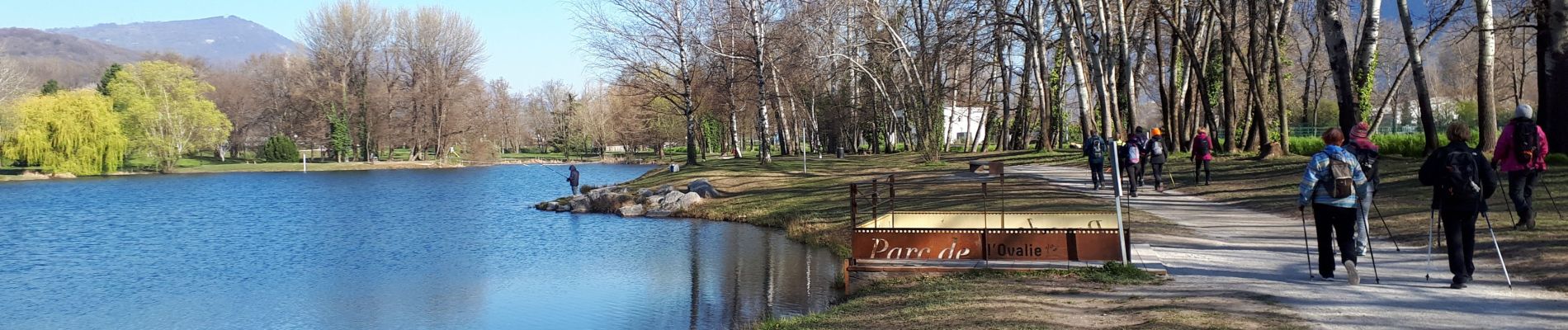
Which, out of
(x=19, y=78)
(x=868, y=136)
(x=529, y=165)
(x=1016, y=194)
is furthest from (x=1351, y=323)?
(x=19, y=78)

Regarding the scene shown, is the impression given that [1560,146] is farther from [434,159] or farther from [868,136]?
[434,159]

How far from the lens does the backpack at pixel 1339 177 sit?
9695 mm

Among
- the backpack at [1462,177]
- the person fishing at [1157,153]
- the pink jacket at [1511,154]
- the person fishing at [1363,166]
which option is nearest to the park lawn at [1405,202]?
the pink jacket at [1511,154]

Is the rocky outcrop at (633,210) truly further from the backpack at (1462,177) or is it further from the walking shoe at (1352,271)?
the backpack at (1462,177)

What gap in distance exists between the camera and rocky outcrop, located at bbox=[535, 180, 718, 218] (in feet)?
101

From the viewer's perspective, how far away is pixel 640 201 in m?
32.8

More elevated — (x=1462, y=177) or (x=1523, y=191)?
(x=1462, y=177)

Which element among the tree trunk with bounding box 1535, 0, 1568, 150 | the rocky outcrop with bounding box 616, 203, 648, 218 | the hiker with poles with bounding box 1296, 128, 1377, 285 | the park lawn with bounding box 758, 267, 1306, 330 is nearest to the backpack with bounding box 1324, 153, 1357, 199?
the hiker with poles with bounding box 1296, 128, 1377, 285

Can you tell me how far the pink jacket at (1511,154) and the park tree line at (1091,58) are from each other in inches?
314

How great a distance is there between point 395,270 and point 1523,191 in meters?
16.6

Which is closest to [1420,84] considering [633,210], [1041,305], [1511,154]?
[1511,154]

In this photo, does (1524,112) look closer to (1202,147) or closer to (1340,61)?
(1202,147)

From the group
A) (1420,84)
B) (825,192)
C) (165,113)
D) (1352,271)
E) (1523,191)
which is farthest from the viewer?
(165,113)

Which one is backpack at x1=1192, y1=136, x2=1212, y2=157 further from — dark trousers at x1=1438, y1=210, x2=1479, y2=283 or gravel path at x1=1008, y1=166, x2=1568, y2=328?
dark trousers at x1=1438, y1=210, x2=1479, y2=283
